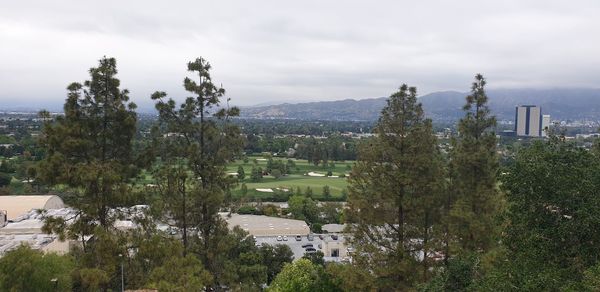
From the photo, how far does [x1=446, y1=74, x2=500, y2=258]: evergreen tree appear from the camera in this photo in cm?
1245

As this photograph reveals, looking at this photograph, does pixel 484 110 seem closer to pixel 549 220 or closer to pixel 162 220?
pixel 549 220

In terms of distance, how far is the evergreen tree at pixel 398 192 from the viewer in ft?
38.0

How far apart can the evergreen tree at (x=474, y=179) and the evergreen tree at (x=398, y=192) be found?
935 mm

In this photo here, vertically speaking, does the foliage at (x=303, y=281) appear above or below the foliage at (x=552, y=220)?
below

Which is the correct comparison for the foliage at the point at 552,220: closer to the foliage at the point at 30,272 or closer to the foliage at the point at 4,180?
the foliage at the point at 30,272

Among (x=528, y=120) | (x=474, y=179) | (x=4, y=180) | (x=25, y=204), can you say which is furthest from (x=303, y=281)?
(x=528, y=120)

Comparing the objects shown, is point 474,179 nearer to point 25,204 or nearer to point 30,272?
point 30,272

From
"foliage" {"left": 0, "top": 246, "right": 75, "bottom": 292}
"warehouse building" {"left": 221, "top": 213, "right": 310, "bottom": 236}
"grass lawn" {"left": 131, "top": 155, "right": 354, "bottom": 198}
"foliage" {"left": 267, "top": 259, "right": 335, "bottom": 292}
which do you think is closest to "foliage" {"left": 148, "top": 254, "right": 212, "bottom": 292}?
"foliage" {"left": 0, "top": 246, "right": 75, "bottom": 292}

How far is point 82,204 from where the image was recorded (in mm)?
9273

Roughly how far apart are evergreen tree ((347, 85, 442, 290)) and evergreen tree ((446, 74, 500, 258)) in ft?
3.07

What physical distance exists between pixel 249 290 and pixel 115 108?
504cm

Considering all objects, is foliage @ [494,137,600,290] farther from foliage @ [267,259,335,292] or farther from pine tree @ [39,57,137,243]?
foliage @ [267,259,335,292]

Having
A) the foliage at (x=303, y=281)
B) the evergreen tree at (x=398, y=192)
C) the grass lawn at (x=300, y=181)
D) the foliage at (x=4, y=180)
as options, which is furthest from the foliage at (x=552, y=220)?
the foliage at (x=4, y=180)

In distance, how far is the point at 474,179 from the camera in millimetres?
13477
